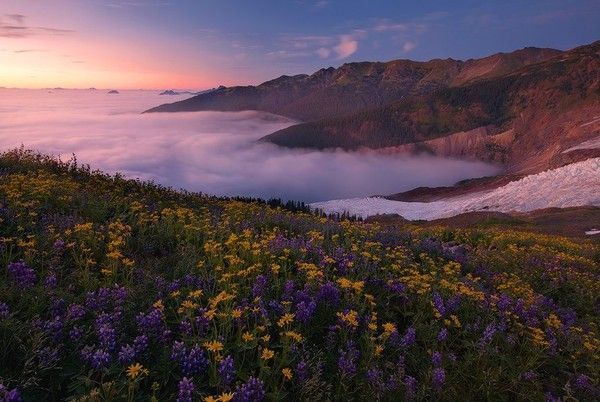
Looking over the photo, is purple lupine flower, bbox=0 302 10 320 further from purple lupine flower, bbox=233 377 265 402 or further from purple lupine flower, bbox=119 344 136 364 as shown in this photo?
purple lupine flower, bbox=233 377 265 402

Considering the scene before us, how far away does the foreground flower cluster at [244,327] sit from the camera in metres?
4.45

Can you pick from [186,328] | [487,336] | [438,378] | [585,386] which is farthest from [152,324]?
[585,386]

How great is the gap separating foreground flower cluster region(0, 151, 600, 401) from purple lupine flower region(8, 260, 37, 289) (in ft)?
0.06

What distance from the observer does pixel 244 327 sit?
5.03 metres

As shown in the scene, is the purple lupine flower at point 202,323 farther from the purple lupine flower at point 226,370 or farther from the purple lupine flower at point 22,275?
the purple lupine flower at point 22,275

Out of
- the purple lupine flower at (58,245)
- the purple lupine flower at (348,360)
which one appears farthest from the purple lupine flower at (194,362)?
the purple lupine flower at (58,245)

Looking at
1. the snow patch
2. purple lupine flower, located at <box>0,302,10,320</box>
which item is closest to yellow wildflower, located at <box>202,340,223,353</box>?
purple lupine flower, located at <box>0,302,10,320</box>

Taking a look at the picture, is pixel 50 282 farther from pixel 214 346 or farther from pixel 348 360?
pixel 348 360

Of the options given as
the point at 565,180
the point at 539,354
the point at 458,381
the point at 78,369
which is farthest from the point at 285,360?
the point at 565,180

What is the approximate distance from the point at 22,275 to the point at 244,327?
305 centimetres

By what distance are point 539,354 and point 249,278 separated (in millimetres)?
4161

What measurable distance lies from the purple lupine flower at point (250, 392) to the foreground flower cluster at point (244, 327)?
2 cm

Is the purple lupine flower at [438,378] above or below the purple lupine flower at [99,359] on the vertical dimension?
below

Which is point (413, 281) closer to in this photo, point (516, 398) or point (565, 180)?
point (516, 398)
